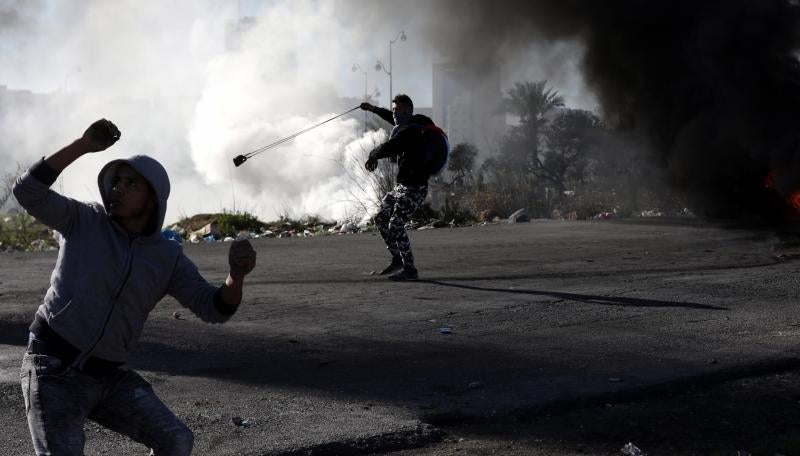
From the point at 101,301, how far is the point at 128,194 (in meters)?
0.38

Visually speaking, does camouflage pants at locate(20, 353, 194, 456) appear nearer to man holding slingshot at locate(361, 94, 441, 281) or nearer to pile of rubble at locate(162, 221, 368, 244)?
man holding slingshot at locate(361, 94, 441, 281)

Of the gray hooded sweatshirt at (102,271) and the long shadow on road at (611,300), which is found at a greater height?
the gray hooded sweatshirt at (102,271)

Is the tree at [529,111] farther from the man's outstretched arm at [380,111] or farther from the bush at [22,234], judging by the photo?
the man's outstretched arm at [380,111]

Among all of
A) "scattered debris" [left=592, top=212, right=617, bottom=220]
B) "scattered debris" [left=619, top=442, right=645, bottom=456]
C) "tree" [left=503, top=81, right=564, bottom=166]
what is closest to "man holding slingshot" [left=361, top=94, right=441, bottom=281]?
"scattered debris" [left=619, top=442, right=645, bottom=456]

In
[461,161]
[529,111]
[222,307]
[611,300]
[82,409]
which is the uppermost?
[529,111]

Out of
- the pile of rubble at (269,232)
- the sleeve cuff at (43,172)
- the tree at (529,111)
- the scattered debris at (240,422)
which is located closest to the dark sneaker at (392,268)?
the scattered debris at (240,422)

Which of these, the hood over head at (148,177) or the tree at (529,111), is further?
the tree at (529,111)

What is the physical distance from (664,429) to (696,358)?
171 cm

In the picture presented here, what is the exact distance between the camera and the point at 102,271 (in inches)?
147

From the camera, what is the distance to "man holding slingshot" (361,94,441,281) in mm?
10984

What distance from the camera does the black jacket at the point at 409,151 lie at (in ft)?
36.0

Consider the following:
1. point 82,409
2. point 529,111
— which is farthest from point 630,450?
point 529,111

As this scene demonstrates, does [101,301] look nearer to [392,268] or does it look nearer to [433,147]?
[433,147]

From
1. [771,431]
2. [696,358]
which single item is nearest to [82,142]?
[771,431]
